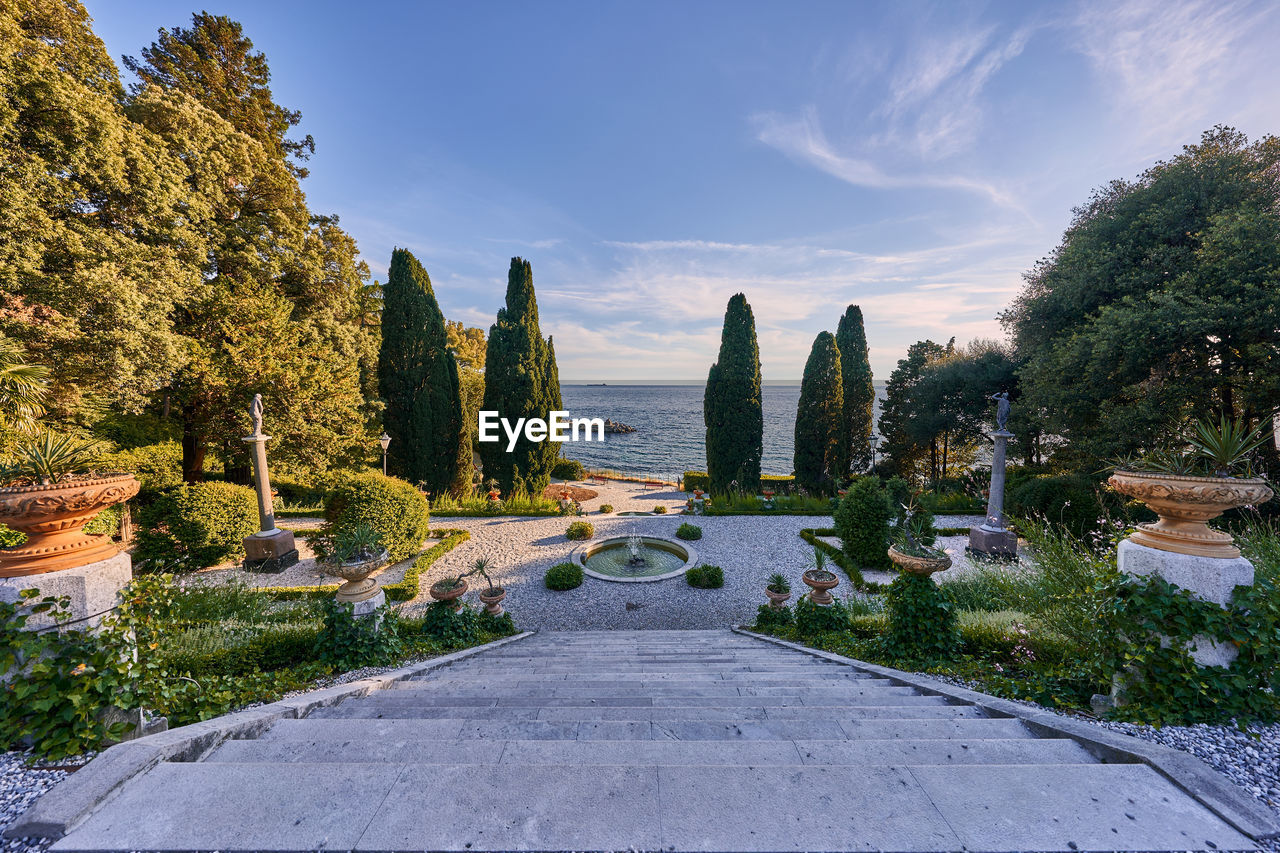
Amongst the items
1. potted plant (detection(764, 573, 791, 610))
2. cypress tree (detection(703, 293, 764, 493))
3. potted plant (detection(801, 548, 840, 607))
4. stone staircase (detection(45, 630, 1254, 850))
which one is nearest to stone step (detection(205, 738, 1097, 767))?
stone staircase (detection(45, 630, 1254, 850))

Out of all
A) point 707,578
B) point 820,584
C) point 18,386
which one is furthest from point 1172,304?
point 18,386

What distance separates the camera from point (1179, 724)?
236 centimetres

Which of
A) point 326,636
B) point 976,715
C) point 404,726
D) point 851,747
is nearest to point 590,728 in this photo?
point 404,726

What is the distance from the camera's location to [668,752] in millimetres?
1996

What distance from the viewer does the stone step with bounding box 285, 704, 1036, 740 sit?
2.41m

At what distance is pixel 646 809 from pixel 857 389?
1934 centimetres

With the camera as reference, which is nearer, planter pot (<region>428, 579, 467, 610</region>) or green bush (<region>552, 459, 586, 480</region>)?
planter pot (<region>428, 579, 467, 610</region>)

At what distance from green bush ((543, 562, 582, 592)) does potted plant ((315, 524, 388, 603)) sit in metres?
4.36

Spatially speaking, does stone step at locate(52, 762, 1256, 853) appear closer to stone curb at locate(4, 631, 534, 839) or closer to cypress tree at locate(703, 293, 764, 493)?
stone curb at locate(4, 631, 534, 839)

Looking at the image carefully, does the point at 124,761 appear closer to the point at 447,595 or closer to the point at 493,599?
the point at 447,595

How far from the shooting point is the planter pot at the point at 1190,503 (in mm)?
2389

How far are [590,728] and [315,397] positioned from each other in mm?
12987

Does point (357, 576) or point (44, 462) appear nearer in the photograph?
point (44, 462)

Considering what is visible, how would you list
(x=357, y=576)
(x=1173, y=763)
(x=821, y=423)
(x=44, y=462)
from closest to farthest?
(x=1173, y=763) → (x=44, y=462) → (x=357, y=576) → (x=821, y=423)
